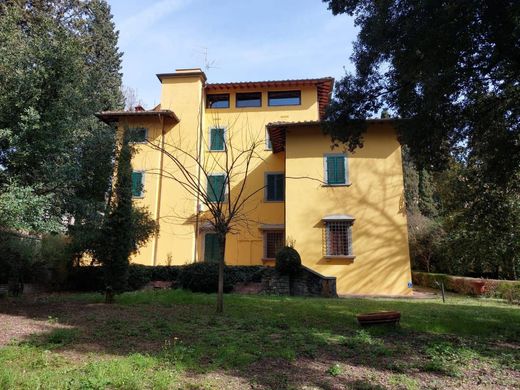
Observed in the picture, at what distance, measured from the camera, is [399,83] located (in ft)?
28.9

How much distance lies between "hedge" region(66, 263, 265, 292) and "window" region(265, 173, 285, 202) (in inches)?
223

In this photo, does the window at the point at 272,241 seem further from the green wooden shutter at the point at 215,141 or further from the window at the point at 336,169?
the green wooden shutter at the point at 215,141

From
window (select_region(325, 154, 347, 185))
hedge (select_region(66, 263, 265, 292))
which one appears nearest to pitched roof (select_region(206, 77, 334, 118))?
window (select_region(325, 154, 347, 185))

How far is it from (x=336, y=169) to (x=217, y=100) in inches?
345

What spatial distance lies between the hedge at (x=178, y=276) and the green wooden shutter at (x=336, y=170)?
19.0 ft

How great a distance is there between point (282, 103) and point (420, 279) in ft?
46.1

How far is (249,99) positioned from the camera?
23.4 m

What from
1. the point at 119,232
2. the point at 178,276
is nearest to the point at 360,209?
the point at 178,276

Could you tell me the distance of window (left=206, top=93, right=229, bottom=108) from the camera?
23625 millimetres

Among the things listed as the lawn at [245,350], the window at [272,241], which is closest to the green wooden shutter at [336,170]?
the window at [272,241]

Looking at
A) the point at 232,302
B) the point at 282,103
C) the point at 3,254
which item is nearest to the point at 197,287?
the point at 232,302

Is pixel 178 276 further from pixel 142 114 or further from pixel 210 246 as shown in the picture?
pixel 142 114

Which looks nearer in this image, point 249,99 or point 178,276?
point 178,276

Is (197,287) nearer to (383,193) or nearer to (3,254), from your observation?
(3,254)
